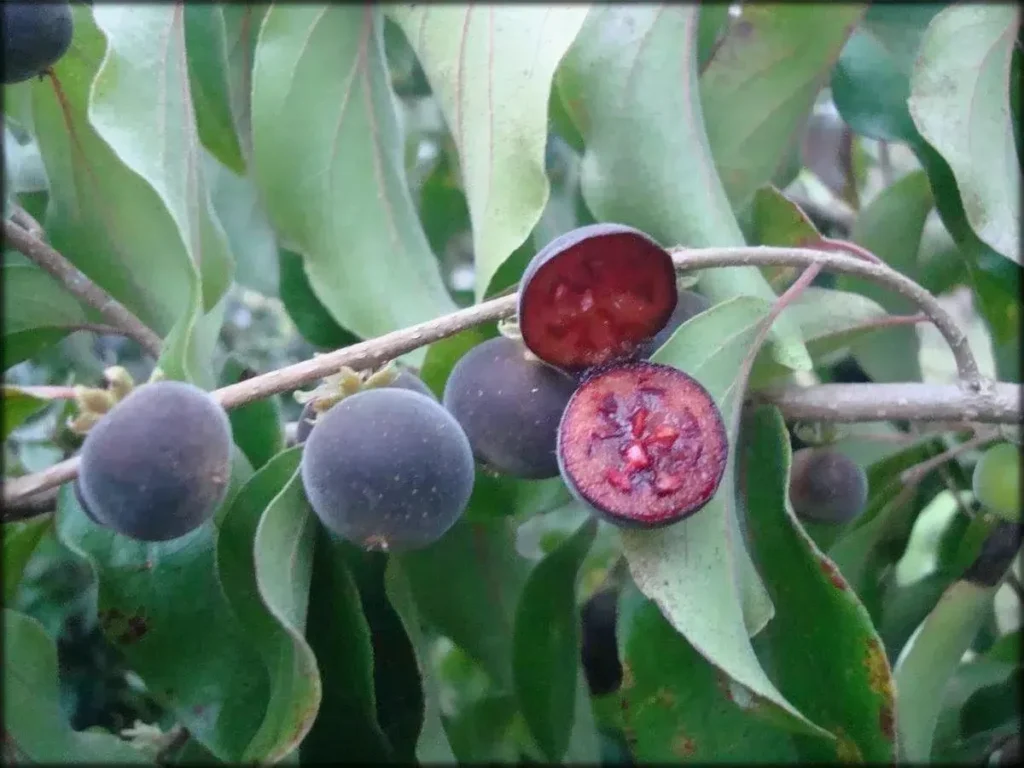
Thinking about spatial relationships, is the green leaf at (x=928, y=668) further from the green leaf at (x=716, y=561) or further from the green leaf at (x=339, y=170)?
the green leaf at (x=339, y=170)

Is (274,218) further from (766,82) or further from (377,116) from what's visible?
(766,82)

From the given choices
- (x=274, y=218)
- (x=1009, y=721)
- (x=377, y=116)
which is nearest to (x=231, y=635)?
(x=274, y=218)

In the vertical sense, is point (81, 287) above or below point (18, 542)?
above

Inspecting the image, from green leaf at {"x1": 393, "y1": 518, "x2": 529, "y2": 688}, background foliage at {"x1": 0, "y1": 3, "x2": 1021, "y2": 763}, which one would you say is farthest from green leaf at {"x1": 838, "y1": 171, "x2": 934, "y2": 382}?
green leaf at {"x1": 393, "y1": 518, "x2": 529, "y2": 688}

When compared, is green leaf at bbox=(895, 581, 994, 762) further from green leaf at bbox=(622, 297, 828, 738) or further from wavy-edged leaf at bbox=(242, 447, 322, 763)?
wavy-edged leaf at bbox=(242, 447, 322, 763)

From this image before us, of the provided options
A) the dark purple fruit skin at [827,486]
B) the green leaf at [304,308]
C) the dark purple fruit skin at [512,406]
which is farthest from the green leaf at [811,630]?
the green leaf at [304,308]

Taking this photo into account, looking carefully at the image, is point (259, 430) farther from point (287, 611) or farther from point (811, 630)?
point (811, 630)

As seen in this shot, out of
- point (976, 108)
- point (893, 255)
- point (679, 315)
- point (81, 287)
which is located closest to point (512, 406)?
point (679, 315)
